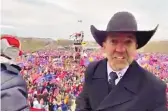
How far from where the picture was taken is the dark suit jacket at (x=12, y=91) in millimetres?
739

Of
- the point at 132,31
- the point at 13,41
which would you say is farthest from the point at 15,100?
the point at 132,31

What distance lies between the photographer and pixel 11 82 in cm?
77

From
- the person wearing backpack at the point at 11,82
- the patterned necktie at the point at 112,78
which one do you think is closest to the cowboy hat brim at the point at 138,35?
the patterned necktie at the point at 112,78

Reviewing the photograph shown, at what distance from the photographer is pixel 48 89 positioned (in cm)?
698

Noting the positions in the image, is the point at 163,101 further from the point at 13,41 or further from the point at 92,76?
the point at 13,41

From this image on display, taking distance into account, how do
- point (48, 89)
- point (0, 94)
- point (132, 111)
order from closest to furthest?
1. point (0, 94)
2. point (132, 111)
3. point (48, 89)

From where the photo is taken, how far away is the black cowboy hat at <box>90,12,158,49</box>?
939 mm

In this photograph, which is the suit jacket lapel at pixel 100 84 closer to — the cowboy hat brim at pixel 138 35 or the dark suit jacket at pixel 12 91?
the cowboy hat brim at pixel 138 35

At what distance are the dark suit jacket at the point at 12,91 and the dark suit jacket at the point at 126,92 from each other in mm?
281

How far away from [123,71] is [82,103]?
0.19 metres

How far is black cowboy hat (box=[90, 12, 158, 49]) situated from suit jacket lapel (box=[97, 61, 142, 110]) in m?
0.10

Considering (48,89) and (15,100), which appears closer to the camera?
(15,100)

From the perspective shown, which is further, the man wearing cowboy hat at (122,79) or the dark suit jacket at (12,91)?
the man wearing cowboy hat at (122,79)

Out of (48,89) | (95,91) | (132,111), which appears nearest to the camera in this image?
(132,111)
